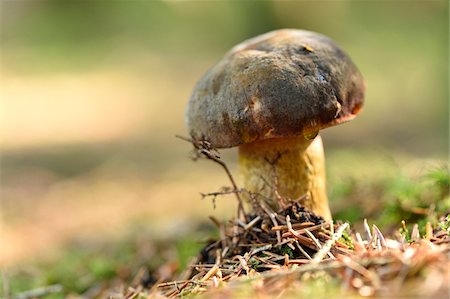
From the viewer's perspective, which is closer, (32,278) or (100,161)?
(32,278)

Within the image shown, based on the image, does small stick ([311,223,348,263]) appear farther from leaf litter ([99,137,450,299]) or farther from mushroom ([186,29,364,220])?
mushroom ([186,29,364,220])

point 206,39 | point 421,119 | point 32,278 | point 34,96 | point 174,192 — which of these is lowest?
point 32,278

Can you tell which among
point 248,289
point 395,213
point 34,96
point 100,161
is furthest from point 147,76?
point 248,289

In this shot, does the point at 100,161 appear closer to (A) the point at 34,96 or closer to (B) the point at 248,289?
(A) the point at 34,96

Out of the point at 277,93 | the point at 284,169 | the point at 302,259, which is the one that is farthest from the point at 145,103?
Answer: the point at 302,259

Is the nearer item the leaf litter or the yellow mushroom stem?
the leaf litter

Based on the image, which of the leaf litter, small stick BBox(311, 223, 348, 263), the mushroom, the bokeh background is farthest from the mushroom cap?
the bokeh background

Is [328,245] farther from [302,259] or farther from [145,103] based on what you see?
[145,103]

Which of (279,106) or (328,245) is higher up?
(279,106)
